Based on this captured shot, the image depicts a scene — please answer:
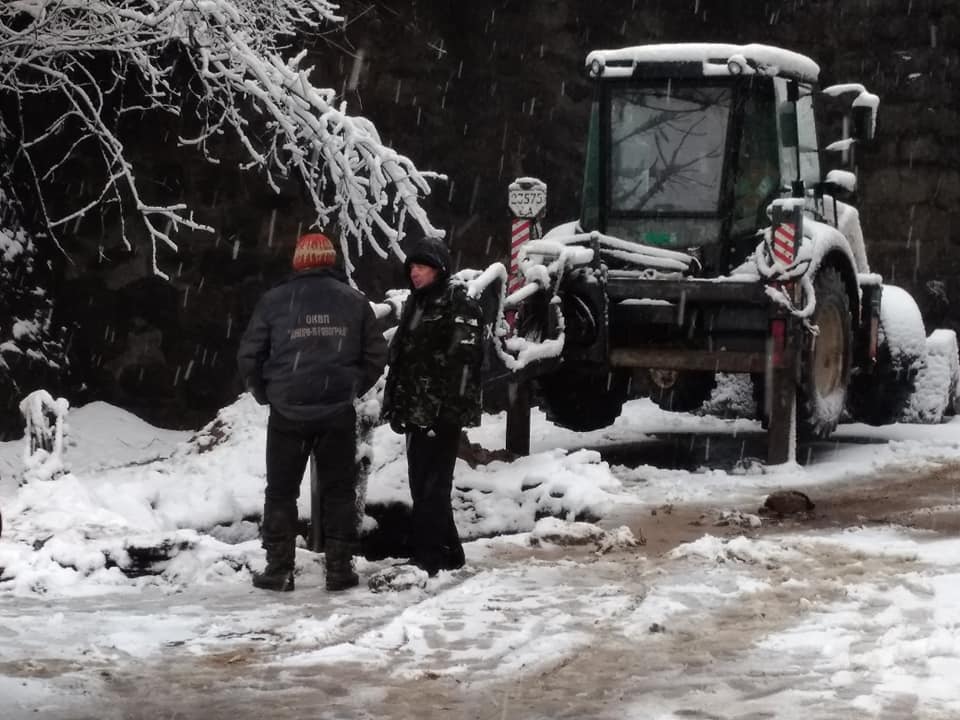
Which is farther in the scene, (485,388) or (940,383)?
(940,383)

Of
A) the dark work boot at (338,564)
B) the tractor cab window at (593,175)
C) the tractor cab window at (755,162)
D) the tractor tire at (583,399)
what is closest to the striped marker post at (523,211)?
the tractor cab window at (593,175)

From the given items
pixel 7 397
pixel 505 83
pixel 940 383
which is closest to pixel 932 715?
pixel 940 383

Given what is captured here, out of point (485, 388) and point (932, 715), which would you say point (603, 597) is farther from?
point (485, 388)

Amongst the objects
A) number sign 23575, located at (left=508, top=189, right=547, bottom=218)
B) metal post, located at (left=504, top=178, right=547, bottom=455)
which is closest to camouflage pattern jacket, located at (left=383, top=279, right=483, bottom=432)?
metal post, located at (left=504, top=178, right=547, bottom=455)

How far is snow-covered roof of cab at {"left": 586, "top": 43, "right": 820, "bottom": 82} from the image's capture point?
11.4 metres

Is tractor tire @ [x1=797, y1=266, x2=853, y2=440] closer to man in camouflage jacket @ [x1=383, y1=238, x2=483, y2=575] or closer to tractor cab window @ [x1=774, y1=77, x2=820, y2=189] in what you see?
tractor cab window @ [x1=774, y1=77, x2=820, y2=189]

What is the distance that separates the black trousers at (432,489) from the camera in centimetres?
704

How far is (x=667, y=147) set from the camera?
1177 cm

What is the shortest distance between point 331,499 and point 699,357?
15.8 ft

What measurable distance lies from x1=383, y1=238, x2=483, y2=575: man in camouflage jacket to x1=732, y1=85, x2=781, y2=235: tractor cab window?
200 inches

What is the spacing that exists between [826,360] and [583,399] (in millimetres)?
2126

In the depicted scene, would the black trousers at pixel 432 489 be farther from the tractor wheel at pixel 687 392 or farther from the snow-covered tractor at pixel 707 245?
the tractor wheel at pixel 687 392

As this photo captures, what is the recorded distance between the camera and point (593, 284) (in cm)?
1127

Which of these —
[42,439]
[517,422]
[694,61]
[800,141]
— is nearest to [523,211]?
[517,422]
